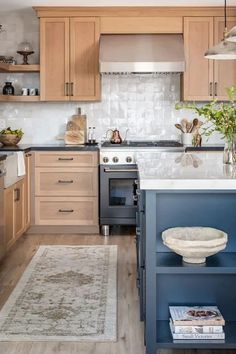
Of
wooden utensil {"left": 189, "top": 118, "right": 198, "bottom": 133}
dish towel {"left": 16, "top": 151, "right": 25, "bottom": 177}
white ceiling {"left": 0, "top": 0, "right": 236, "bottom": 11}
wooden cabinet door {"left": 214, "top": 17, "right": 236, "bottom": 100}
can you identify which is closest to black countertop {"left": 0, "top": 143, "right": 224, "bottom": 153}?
dish towel {"left": 16, "top": 151, "right": 25, "bottom": 177}

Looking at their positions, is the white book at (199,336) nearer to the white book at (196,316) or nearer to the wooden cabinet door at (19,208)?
the white book at (196,316)

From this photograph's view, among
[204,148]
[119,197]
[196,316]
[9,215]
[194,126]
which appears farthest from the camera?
[194,126]

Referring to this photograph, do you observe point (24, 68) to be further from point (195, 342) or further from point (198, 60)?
point (195, 342)

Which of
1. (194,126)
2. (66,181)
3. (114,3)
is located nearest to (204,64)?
(194,126)

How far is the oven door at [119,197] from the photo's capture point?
18.3 ft

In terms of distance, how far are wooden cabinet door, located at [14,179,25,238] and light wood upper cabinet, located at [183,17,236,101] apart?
1991 mm

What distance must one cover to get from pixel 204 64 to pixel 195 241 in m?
3.73

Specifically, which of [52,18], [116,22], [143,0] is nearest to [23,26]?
[52,18]

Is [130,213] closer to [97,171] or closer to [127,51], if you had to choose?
[97,171]

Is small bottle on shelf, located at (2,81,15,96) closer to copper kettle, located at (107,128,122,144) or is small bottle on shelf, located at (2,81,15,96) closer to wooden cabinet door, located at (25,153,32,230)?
wooden cabinet door, located at (25,153,32,230)

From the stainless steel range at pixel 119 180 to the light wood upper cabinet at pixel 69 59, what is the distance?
2.24 ft

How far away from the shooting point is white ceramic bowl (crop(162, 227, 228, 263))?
2.43m

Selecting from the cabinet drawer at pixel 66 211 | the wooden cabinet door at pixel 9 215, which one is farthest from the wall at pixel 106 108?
the wooden cabinet door at pixel 9 215

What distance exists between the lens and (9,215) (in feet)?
15.4
